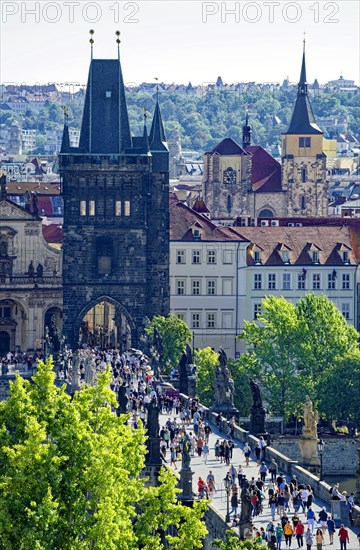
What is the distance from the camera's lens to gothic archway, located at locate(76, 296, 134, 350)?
505 feet

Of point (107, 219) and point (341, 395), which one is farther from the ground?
point (107, 219)

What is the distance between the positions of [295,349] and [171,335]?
48.5ft

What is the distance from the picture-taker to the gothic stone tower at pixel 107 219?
153 meters

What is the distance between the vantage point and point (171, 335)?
145 metres

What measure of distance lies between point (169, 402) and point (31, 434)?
45.1 meters

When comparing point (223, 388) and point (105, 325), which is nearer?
point (223, 388)

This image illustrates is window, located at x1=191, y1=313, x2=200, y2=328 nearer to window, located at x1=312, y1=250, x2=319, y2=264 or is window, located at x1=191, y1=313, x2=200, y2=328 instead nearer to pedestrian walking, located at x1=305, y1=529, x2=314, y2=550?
window, located at x1=312, y1=250, x2=319, y2=264

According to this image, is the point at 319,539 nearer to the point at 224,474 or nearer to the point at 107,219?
the point at 224,474

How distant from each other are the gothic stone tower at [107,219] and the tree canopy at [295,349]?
61.8 feet

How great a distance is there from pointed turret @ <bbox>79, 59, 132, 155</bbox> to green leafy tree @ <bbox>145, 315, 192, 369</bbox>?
1053 centimetres

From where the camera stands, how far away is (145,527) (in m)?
73.4

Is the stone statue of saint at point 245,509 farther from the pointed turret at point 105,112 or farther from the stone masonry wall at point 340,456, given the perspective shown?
the pointed turret at point 105,112

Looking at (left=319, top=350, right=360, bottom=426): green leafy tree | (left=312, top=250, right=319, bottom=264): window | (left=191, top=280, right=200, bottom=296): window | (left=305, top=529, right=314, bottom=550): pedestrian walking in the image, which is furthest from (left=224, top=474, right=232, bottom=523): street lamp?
(left=312, top=250, right=319, bottom=264): window

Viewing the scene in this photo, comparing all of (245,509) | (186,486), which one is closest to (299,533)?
(245,509)
